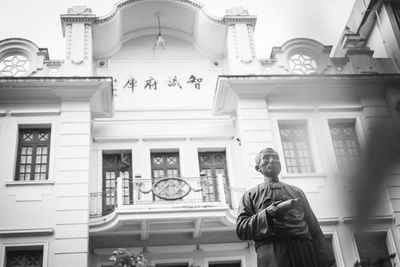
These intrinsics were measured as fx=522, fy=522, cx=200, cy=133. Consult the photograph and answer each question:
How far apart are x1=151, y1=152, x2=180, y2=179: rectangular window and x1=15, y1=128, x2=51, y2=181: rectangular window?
3.30m

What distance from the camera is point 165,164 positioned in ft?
54.2

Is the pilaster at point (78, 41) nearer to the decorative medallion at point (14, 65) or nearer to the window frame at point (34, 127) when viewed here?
the decorative medallion at point (14, 65)

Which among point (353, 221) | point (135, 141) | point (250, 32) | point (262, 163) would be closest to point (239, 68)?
point (250, 32)

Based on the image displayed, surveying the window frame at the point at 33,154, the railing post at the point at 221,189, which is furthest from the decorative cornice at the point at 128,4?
the railing post at the point at 221,189

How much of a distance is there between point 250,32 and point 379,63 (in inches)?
172

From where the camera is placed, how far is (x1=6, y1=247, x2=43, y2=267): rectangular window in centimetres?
1362

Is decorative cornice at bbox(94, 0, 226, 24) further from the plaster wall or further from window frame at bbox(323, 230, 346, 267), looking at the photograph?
window frame at bbox(323, 230, 346, 267)

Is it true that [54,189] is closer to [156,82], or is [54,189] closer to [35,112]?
[35,112]

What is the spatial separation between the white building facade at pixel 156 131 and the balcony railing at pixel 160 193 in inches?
1.7

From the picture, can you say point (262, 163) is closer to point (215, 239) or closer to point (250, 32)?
point (215, 239)

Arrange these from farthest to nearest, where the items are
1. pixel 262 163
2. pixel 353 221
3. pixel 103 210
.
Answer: pixel 103 210 → pixel 262 163 → pixel 353 221

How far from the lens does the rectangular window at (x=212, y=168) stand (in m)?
15.9

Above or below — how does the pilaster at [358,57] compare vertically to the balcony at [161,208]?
above

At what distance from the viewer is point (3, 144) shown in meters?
14.7
